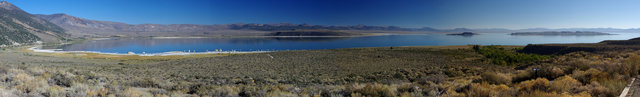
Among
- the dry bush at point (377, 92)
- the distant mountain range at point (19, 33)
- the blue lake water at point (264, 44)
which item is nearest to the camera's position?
the dry bush at point (377, 92)

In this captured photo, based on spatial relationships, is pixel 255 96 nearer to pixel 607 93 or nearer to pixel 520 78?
pixel 607 93

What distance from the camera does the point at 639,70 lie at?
7688 millimetres

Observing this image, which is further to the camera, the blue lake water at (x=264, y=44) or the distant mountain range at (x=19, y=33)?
the distant mountain range at (x=19, y=33)

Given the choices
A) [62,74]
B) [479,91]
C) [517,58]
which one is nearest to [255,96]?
[479,91]

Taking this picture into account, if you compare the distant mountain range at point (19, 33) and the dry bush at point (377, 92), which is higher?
the distant mountain range at point (19, 33)

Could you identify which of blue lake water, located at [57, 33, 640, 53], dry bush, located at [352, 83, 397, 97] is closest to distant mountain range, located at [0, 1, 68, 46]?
blue lake water, located at [57, 33, 640, 53]

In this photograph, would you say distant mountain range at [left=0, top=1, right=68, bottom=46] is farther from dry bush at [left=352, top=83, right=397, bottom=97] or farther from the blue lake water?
dry bush at [left=352, top=83, right=397, bottom=97]

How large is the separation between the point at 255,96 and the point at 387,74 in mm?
9715

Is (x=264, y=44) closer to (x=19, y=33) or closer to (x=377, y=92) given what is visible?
(x=19, y=33)

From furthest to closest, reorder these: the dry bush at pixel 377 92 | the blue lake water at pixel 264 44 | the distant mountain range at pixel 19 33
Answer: the distant mountain range at pixel 19 33, the blue lake water at pixel 264 44, the dry bush at pixel 377 92

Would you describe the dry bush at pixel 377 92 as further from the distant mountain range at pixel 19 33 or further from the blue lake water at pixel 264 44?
the distant mountain range at pixel 19 33

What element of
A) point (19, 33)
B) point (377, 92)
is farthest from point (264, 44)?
point (377, 92)

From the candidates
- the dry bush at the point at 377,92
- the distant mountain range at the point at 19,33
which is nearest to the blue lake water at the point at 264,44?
the distant mountain range at the point at 19,33

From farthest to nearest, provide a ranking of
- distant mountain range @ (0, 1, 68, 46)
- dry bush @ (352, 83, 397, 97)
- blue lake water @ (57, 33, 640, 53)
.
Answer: distant mountain range @ (0, 1, 68, 46), blue lake water @ (57, 33, 640, 53), dry bush @ (352, 83, 397, 97)
